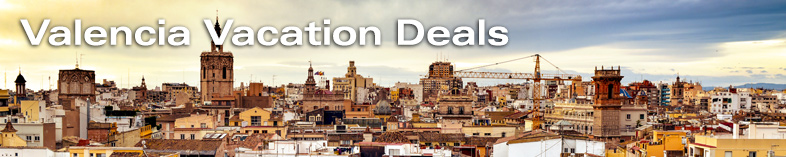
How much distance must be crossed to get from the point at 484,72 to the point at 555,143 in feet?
191

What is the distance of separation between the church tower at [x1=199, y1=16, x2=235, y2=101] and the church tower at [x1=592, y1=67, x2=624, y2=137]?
139ft

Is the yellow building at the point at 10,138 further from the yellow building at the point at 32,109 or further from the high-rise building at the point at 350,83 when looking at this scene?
the high-rise building at the point at 350,83

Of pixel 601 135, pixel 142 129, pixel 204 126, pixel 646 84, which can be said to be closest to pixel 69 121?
pixel 142 129

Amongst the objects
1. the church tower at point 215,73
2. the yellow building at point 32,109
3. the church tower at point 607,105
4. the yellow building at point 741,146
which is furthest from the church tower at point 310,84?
the yellow building at point 741,146

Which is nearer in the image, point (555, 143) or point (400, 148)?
point (555, 143)

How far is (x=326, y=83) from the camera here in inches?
4478

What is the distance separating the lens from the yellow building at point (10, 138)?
1001 inches

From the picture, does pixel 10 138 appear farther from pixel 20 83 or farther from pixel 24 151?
pixel 20 83

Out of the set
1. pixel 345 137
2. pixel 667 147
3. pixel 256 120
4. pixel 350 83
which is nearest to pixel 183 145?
pixel 345 137

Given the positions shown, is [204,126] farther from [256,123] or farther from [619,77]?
[619,77]

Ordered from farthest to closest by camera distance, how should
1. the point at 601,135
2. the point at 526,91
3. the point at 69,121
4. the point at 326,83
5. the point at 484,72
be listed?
the point at 526,91
the point at 326,83
the point at 484,72
the point at 601,135
the point at 69,121

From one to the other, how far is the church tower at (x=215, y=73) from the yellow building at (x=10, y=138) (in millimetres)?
53343

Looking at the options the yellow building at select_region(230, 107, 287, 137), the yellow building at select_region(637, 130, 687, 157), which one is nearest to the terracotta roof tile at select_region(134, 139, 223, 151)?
the yellow building at select_region(230, 107, 287, 137)

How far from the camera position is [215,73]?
3137 inches
